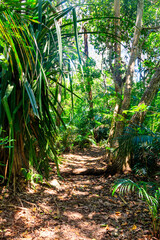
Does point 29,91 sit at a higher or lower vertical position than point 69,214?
higher

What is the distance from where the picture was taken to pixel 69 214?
76.5 inches

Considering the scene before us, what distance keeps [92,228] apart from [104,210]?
421 millimetres

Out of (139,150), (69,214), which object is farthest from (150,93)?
(69,214)

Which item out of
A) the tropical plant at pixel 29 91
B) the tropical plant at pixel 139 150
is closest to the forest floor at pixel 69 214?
the tropical plant at pixel 29 91

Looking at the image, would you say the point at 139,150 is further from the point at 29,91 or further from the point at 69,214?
the point at 29,91

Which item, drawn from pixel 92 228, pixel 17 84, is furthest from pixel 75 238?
pixel 17 84

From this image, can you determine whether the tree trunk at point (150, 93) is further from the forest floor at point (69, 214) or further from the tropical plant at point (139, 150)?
the forest floor at point (69, 214)

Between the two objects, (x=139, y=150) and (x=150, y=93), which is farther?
(x=139, y=150)

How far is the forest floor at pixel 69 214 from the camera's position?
157 centimetres

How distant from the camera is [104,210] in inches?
85.1

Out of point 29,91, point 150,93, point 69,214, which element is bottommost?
point 69,214

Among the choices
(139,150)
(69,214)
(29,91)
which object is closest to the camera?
(29,91)

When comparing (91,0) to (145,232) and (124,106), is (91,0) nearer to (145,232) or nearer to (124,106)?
(124,106)

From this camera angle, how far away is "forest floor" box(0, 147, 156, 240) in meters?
1.57
